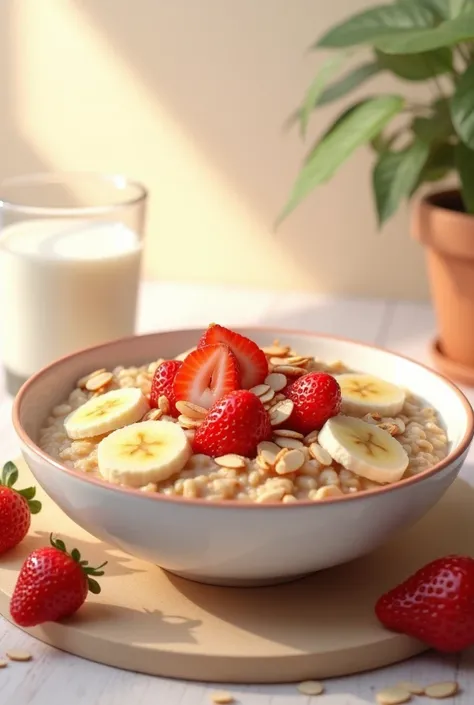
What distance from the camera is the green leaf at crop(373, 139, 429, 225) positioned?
1.76m


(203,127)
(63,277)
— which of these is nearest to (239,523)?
(63,277)

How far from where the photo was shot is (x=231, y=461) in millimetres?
1114

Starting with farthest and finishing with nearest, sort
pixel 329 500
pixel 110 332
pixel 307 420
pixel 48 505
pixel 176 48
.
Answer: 1. pixel 176 48
2. pixel 110 332
3. pixel 48 505
4. pixel 307 420
5. pixel 329 500

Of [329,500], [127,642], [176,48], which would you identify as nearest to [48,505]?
[127,642]

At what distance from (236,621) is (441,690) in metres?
0.20

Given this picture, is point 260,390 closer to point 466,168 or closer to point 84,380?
point 84,380

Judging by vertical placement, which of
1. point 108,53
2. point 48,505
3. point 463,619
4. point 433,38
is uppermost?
point 433,38

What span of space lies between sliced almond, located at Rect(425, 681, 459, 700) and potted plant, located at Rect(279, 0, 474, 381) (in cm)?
85

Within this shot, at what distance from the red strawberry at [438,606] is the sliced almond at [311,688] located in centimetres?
9

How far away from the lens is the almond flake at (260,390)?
1219 mm

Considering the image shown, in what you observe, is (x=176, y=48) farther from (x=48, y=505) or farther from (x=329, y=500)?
(x=329, y=500)

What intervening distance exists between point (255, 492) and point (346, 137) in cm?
81

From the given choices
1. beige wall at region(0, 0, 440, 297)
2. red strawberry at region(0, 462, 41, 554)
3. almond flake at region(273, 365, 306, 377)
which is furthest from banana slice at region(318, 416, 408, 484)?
beige wall at region(0, 0, 440, 297)

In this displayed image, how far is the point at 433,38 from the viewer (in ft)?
5.16
